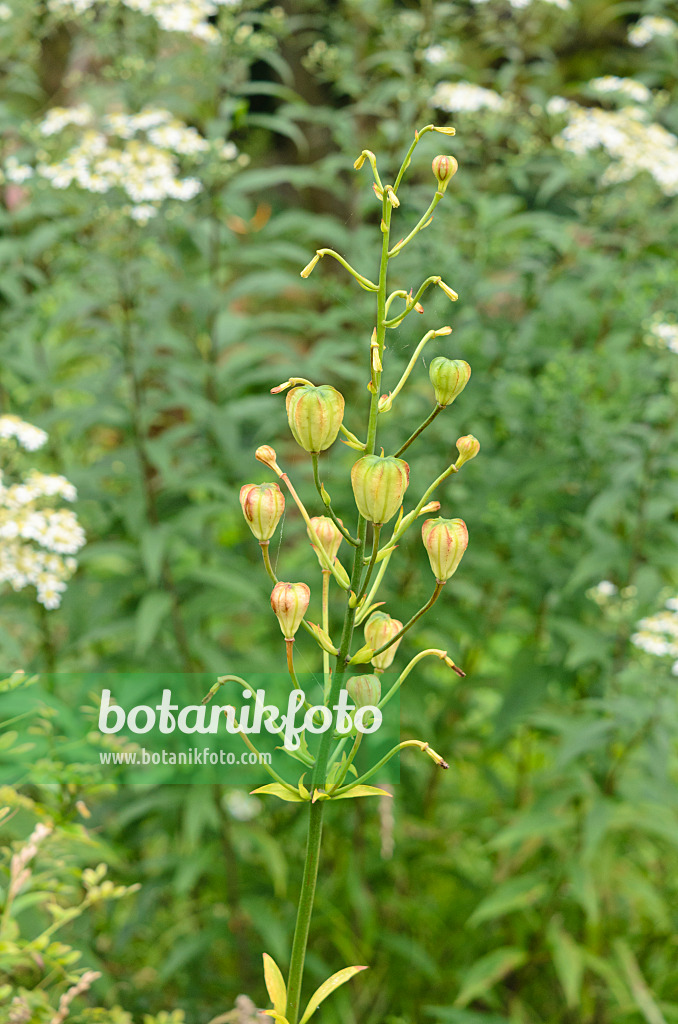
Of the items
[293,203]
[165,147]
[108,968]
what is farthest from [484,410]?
[293,203]

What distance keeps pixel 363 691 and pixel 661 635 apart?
4.47 feet

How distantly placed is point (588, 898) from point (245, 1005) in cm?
124

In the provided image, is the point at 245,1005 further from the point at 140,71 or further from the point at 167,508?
the point at 140,71

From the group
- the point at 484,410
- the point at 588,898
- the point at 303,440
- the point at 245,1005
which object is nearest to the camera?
the point at 303,440

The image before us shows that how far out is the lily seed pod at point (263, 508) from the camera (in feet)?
2.47

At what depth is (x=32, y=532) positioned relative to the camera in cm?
173

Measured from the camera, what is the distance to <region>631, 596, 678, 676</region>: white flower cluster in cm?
186

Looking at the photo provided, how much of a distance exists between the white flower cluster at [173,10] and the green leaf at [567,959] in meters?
2.53

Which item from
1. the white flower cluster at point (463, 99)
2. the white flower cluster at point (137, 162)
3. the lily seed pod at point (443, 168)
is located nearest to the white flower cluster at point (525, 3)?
the white flower cluster at point (463, 99)

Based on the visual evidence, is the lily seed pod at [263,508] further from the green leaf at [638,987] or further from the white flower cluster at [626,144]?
the white flower cluster at [626,144]

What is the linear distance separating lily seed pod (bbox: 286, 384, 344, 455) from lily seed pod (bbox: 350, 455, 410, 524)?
45 millimetres

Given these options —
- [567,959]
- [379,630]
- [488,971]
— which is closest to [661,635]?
[567,959]

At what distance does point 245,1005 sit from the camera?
100cm

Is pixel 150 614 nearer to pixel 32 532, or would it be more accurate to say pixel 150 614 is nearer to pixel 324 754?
pixel 32 532
